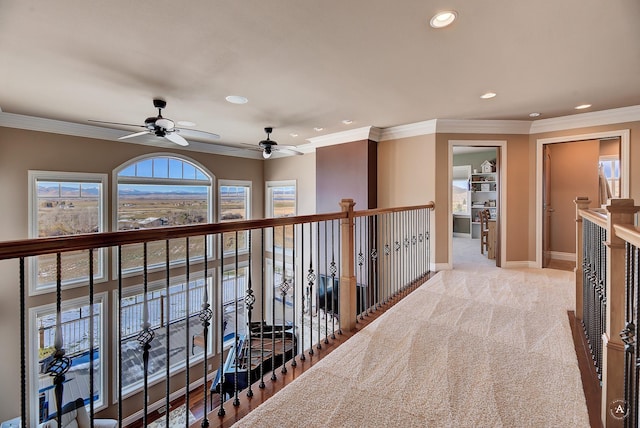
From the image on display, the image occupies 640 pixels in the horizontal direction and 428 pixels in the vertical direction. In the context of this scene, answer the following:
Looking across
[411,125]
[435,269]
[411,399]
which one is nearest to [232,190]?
[411,125]

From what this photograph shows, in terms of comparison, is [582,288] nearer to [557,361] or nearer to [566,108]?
[557,361]

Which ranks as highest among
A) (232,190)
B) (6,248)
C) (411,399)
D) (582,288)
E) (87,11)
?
(87,11)

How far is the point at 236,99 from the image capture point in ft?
11.7

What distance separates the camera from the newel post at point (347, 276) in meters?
2.54

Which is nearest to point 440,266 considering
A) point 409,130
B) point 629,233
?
point 409,130

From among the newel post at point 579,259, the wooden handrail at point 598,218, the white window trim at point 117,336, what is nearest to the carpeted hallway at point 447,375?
the newel post at point 579,259

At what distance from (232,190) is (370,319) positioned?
519cm

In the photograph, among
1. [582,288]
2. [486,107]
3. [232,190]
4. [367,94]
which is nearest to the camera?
[582,288]

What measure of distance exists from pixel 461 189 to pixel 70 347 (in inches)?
→ 358

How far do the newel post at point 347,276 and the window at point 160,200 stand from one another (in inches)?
167

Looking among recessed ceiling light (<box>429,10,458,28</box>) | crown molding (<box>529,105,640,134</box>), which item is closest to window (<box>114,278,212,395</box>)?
recessed ceiling light (<box>429,10,458,28</box>)

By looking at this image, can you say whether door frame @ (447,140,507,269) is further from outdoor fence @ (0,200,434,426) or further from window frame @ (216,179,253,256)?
window frame @ (216,179,253,256)

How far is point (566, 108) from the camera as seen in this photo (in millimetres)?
3828

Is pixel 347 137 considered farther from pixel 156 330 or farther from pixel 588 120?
pixel 156 330
